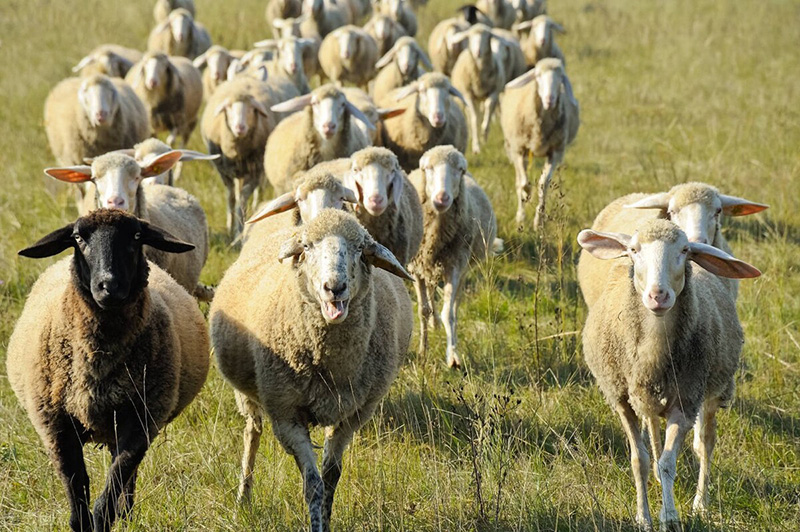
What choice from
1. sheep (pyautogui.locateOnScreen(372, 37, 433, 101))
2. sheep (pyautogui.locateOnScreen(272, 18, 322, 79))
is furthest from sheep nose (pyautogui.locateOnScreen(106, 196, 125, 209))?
sheep (pyautogui.locateOnScreen(272, 18, 322, 79))

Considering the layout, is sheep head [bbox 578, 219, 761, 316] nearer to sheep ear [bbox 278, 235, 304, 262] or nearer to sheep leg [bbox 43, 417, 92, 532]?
sheep ear [bbox 278, 235, 304, 262]

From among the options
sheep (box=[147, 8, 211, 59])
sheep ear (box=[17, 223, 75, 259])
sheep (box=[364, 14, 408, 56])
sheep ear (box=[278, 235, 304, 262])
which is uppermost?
sheep ear (box=[17, 223, 75, 259])

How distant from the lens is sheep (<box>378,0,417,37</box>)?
63.0 ft

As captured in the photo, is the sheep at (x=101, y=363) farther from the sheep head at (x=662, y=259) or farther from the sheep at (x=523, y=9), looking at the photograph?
the sheep at (x=523, y=9)

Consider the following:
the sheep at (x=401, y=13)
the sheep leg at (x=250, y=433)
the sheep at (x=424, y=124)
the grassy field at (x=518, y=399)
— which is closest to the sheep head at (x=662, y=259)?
the grassy field at (x=518, y=399)

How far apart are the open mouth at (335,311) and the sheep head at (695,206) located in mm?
2258

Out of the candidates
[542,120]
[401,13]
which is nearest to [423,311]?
[542,120]

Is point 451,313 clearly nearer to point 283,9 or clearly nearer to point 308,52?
point 308,52

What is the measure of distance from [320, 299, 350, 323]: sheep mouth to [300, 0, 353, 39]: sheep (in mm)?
14913

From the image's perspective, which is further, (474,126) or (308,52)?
(308,52)

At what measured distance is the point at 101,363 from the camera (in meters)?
3.86

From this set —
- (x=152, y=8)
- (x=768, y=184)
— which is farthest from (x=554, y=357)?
(x=152, y=8)

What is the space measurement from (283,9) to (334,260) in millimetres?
17426

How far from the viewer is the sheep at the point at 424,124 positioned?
30.4 feet
